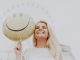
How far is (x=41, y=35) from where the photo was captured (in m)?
1.02

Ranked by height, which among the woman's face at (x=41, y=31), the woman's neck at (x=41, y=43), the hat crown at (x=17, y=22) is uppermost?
the hat crown at (x=17, y=22)

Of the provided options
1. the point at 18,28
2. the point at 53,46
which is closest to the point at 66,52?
the point at 53,46

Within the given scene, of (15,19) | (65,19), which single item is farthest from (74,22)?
(15,19)

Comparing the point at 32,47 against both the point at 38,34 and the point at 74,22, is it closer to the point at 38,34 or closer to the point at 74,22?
the point at 38,34

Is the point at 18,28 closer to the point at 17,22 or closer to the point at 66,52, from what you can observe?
the point at 17,22

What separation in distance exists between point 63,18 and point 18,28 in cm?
28

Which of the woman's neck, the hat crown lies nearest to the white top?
the woman's neck

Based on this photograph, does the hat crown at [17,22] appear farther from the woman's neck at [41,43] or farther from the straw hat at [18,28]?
the woman's neck at [41,43]

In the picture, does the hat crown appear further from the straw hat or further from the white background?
the white background

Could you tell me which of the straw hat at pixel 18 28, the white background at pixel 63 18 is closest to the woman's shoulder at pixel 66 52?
the white background at pixel 63 18

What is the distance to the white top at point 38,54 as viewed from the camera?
3.28ft

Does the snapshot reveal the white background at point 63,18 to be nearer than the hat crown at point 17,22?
No

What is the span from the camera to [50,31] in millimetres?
1048

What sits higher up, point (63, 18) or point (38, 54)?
point (63, 18)
